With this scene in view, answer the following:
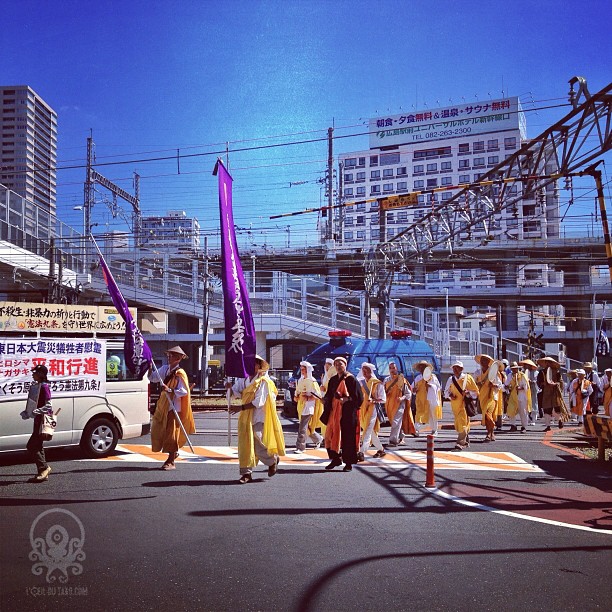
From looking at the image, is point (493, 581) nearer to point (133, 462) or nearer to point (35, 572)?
point (35, 572)

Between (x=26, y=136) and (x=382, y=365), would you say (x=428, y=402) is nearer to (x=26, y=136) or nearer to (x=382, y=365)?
(x=382, y=365)

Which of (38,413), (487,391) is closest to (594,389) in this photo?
(487,391)

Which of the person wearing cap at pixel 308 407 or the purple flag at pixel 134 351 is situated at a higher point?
the purple flag at pixel 134 351

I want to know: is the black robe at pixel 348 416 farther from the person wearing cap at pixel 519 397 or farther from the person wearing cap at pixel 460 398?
the person wearing cap at pixel 519 397

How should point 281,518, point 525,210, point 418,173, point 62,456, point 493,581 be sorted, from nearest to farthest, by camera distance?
point 493,581 < point 281,518 < point 62,456 < point 525,210 < point 418,173

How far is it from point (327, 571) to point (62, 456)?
7.05m

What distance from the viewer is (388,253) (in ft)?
79.9

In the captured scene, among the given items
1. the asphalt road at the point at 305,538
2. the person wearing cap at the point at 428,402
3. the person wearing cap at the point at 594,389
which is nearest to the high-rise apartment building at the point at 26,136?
the person wearing cap at the point at 594,389

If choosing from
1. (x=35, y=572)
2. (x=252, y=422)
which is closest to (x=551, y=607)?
(x=35, y=572)

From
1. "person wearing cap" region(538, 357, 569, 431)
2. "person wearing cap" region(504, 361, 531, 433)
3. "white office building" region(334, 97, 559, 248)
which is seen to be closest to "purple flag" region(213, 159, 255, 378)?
"person wearing cap" region(504, 361, 531, 433)

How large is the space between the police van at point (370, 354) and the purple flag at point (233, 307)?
24.3 feet

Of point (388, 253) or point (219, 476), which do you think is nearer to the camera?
point (219, 476)

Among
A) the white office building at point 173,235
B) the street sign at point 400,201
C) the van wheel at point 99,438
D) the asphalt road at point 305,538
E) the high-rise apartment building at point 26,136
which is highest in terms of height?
the high-rise apartment building at point 26,136

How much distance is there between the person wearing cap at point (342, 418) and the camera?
9.45 meters
